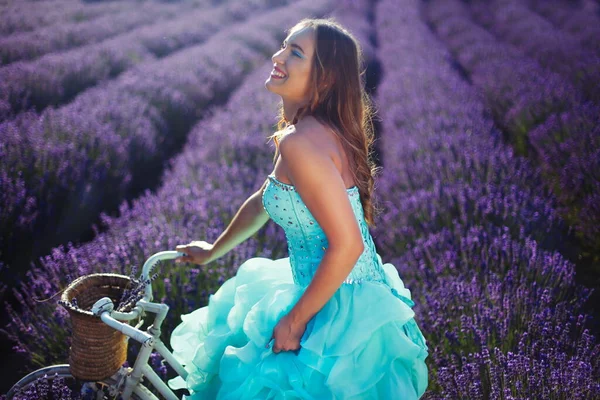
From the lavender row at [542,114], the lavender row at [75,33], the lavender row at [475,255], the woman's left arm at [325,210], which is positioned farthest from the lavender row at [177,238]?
the lavender row at [75,33]

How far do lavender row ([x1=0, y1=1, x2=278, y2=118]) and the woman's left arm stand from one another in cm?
366

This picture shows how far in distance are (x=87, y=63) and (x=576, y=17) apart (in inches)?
359

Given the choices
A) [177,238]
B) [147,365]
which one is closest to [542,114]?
[177,238]

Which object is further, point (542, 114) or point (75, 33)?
point (75, 33)

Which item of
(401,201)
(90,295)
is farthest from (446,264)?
(90,295)

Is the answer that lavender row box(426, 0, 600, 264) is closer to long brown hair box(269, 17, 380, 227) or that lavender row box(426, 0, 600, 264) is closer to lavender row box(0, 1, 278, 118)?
long brown hair box(269, 17, 380, 227)

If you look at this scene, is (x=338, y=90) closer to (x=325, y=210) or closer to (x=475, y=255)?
(x=325, y=210)

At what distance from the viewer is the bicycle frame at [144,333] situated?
1.32 metres

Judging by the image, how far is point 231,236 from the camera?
1797mm

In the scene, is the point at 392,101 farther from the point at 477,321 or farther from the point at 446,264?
the point at 477,321

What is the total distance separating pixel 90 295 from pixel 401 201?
7.96 ft

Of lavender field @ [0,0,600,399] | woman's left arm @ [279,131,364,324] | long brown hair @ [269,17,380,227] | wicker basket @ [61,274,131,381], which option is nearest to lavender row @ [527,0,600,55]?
lavender field @ [0,0,600,399]

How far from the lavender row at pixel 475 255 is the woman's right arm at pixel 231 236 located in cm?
81

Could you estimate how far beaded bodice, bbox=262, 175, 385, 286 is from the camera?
146 cm
